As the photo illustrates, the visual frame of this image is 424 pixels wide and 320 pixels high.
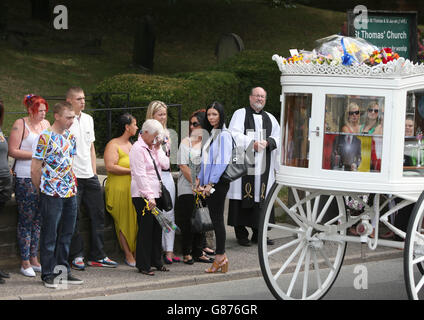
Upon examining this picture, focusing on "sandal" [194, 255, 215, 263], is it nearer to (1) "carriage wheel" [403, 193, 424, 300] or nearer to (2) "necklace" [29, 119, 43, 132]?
(2) "necklace" [29, 119, 43, 132]

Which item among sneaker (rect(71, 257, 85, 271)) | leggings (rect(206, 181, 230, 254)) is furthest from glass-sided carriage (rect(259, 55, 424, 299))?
sneaker (rect(71, 257, 85, 271))

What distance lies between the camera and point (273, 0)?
94.6 feet

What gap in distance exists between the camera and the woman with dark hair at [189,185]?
9.63 metres

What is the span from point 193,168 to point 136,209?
2.64 ft

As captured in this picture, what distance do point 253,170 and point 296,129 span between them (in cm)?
301

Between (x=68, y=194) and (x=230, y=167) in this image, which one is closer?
(x=68, y=194)

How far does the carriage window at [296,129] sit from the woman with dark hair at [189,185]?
184 centimetres

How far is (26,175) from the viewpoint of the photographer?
339 inches

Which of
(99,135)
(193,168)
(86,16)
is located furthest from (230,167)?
(86,16)

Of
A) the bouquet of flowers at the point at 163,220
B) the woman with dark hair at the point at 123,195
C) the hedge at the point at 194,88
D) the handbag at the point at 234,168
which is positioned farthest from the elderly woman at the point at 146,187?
the hedge at the point at 194,88

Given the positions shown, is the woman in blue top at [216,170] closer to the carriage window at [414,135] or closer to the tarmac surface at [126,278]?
the tarmac surface at [126,278]

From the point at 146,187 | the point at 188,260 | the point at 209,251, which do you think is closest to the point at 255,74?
the point at 209,251

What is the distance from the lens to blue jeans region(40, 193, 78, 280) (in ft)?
27.1

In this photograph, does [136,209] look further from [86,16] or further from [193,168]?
[86,16]
